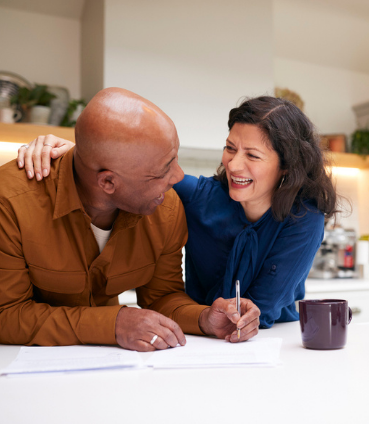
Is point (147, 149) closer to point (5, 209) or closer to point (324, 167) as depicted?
point (5, 209)

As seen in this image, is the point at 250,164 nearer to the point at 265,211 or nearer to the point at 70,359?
the point at 265,211

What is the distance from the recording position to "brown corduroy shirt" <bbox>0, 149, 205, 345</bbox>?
1.04 metres

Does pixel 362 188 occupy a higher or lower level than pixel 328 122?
lower

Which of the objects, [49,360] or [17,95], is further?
[17,95]

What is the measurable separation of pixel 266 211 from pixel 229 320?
402mm

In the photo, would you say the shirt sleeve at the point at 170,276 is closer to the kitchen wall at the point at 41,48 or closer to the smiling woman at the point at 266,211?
the smiling woman at the point at 266,211

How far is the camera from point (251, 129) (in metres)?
1.32

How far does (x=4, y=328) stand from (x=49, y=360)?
235mm

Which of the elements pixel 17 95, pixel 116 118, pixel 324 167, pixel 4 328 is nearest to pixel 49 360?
pixel 4 328

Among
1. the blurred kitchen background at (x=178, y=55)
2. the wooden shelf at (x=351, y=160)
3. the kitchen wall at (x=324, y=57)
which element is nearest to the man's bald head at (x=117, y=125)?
the blurred kitchen background at (x=178, y=55)

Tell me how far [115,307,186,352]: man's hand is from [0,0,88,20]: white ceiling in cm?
248

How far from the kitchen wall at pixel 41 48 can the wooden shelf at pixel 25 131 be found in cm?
51

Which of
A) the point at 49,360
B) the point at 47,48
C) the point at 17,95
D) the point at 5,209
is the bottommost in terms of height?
the point at 49,360

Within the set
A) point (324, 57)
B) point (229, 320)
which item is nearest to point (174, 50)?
point (324, 57)
